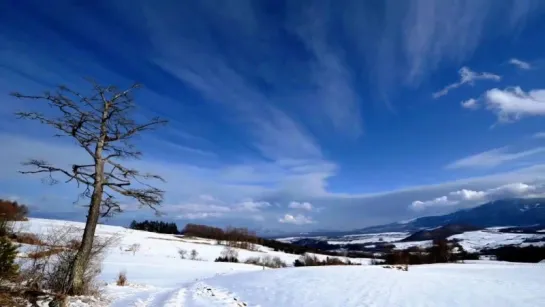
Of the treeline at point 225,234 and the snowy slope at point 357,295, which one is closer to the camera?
the snowy slope at point 357,295

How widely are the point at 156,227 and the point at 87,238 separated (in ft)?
508

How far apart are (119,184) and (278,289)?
10.5 m

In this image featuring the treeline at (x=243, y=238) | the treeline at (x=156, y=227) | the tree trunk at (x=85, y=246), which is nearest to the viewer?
the tree trunk at (x=85, y=246)

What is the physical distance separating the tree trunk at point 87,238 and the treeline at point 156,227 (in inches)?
5961

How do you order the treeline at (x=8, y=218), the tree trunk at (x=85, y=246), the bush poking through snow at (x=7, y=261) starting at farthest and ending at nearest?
1. the treeline at (x=8, y=218)
2. the tree trunk at (x=85, y=246)
3. the bush poking through snow at (x=7, y=261)

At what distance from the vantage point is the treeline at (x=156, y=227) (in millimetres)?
155125

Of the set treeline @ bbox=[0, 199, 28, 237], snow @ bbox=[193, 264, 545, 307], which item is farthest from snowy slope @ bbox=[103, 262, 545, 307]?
treeline @ bbox=[0, 199, 28, 237]

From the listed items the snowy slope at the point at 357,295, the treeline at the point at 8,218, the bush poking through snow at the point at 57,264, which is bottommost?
the snowy slope at the point at 357,295

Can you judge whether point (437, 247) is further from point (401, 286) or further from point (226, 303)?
point (226, 303)

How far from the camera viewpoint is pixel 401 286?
63.7 ft

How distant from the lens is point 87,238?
1237cm

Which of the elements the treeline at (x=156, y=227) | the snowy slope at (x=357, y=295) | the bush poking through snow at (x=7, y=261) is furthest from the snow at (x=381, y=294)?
the treeline at (x=156, y=227)

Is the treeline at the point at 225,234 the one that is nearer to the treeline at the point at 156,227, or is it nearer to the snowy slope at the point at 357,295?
the treeline at the point at 156,227

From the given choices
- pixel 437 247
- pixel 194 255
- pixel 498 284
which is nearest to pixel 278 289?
pixel 498 284
